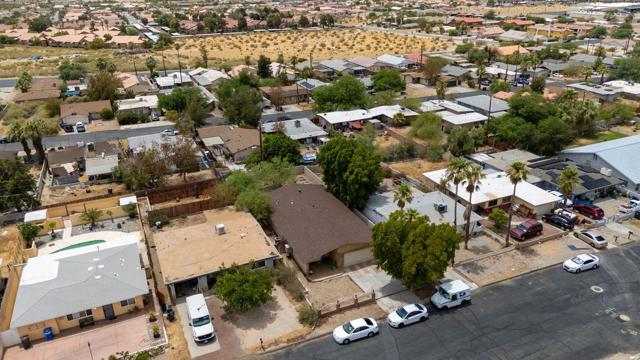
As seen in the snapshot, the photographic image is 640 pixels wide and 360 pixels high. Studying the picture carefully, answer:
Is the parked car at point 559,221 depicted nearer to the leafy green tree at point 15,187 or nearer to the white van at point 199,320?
the white van at point 199,320

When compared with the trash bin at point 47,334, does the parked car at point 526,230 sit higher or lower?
lower

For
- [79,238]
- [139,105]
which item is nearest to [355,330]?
[79,238]

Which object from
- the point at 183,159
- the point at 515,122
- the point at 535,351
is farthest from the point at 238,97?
the point at 535,351

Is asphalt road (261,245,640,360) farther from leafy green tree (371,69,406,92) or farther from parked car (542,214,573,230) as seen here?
leafy green tree (371,69,406,92)

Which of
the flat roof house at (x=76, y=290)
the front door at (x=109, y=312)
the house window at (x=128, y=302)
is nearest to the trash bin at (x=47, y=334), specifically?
the flat roof house at (x=76, y=290)

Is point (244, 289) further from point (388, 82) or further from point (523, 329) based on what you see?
point (388, 82)

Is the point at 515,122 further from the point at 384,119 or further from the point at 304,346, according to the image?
the point at 304,346

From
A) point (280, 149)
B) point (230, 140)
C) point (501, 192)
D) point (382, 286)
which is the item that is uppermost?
point (280, 149)
